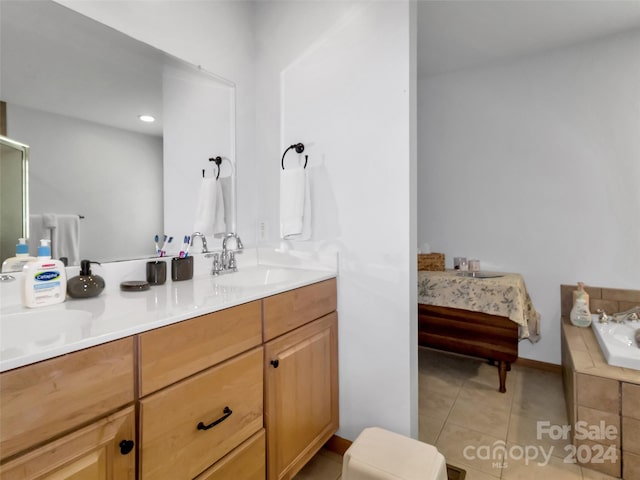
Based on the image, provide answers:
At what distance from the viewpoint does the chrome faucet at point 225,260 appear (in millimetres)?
1636

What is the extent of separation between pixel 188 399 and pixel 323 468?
3.21 feet

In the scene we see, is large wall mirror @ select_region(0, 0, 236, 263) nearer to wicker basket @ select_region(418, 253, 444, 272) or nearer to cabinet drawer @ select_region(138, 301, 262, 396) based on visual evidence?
cabinet drawer @ select_region(138, 301, 262, 396)

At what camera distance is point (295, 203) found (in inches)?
64.3

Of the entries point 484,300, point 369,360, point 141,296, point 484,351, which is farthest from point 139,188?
point 484,351

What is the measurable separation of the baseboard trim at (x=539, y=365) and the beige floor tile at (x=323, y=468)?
6.16ft

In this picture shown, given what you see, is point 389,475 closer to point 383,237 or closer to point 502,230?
point 383,237

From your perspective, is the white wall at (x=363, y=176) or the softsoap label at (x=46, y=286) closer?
the softsoap label at (x=46, y=286)

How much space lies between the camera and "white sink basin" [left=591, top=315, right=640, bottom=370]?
155 centimetres

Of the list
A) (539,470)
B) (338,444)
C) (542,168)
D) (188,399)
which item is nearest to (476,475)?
(539,470)

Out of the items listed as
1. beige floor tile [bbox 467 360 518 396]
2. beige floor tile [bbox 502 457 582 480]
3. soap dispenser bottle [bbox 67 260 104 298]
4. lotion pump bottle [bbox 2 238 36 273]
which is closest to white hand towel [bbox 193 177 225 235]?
soap dispenser bottle [bbox 67 260 104 298]

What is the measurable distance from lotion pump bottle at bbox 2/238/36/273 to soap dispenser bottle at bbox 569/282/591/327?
121 inches

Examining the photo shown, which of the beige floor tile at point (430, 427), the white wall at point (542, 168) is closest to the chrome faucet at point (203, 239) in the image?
the beige floor tile at point (430, 427)

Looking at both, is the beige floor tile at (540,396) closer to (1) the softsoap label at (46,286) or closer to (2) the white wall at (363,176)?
(2) the white wall at (363,176)

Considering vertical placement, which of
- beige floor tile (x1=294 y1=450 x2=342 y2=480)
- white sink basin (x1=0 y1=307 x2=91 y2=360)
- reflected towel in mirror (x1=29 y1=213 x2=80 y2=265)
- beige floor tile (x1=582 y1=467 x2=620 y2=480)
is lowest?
beige floor tile (x1=582 y1=467 x2=620 y2=480)
